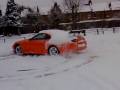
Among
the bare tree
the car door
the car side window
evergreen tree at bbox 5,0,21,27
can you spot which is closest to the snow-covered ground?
the car door

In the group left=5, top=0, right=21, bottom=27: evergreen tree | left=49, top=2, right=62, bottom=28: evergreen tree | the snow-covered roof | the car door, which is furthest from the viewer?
the snow-covered roof

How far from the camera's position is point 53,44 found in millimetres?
19141

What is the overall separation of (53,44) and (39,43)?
1.05 m

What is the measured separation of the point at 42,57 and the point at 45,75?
206 inches

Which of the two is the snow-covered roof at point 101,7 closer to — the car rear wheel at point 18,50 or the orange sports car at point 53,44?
the car rear wheel at point 18,50

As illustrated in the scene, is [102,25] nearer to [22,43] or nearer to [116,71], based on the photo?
[22,43]

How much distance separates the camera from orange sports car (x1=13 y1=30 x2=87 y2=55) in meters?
18.9

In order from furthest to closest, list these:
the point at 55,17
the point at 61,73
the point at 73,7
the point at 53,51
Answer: the point at 73,7 → the point at 55,17 → the point at 53,51 → the point at 61,73

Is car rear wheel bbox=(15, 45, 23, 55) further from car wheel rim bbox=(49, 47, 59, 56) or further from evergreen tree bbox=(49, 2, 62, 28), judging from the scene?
evergreen tree bbox=(49, 2, 62, 28)

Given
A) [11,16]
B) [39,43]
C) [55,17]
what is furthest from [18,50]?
[55,17]

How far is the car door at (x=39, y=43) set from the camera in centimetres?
1964

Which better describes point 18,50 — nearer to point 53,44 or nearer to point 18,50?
point 18,50

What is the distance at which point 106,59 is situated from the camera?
16312 millimetres

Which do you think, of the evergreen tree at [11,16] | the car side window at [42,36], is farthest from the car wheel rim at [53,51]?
the evergreen tree at [11,16]
